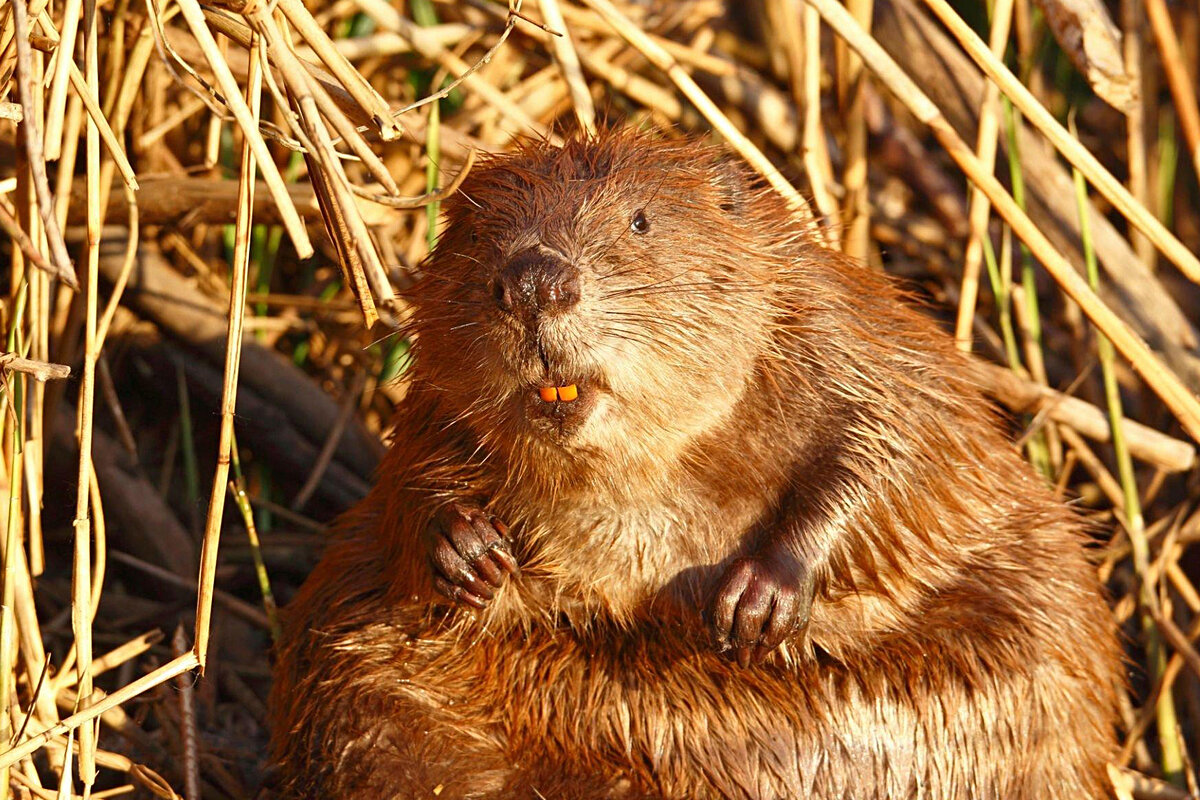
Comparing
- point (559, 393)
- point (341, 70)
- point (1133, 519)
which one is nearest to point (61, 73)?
point (341, 70)

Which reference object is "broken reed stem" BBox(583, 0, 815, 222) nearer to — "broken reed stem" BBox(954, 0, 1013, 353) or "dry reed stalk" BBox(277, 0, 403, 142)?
"broken reed stem" BBox(954, 0, 1013, 353)

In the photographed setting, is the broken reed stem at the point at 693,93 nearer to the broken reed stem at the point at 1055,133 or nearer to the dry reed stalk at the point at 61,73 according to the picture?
the broken reed stem at the point at 1055,133

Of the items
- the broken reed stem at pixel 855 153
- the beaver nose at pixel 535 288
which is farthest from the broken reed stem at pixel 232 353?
the broken reed stem at pixel 855 153

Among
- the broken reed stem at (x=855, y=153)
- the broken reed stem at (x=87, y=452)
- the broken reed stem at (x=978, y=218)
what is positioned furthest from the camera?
the broken reed stem at (x=855, y=153)

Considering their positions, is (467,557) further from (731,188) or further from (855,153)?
(855,153)

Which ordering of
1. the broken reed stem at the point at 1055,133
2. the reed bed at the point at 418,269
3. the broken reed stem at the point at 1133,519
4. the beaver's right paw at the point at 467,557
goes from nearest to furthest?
the beaver's right paw at the point at 467,557 < the broken reed stem at the point at 1055,133 < the reed bed at the point at 418,269 < the broken reed stem at the point at 1133,519

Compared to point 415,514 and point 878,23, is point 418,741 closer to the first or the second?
point 415,514

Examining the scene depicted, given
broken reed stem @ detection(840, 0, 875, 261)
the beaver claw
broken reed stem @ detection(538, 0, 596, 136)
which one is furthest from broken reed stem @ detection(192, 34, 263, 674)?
broken reed stem @ detection(840, 0, 875, 261)
